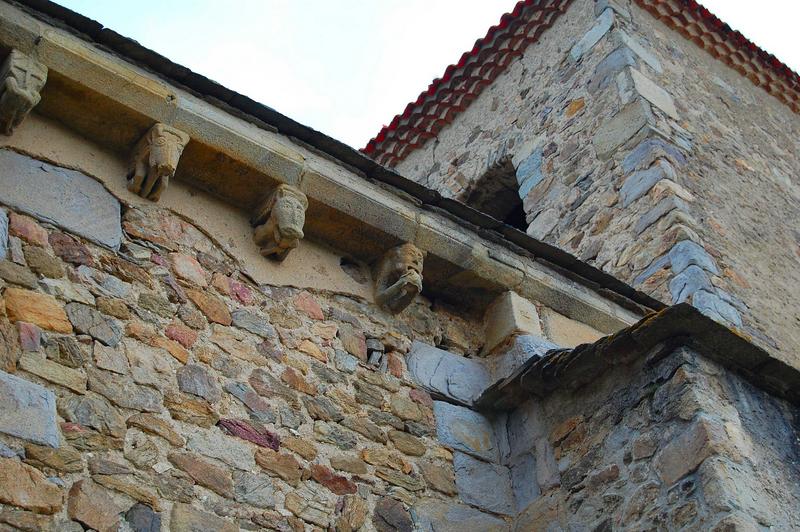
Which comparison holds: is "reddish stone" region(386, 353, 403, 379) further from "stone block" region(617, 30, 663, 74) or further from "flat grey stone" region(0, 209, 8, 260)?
"stone block" region(617, 30, 663, 74)

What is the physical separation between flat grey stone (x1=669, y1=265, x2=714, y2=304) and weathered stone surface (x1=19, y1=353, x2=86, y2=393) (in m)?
3.61

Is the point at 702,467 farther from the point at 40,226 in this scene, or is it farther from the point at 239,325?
the point at 40,226

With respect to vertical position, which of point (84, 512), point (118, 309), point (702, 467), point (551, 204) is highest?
point (551, 204)

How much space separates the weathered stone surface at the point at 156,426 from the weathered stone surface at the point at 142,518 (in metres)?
0.27

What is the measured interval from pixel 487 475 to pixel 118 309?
5.42ft

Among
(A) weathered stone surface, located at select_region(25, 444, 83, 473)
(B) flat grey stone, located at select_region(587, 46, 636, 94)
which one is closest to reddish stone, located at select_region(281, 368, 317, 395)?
(A) weathered stone surface, located at select_region(25, 444, 83, 473)

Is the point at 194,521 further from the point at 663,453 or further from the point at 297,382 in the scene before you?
the point at 663,453

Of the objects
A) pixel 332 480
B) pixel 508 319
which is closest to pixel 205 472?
pixel 332 480

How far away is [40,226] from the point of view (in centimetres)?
329

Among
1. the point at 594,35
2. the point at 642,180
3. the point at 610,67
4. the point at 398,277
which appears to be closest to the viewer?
the point at 398,277

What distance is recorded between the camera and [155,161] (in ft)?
11.8

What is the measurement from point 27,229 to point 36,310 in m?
0.34

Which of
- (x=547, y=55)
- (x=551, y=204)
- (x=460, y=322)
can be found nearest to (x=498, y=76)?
(x=547, y=55)

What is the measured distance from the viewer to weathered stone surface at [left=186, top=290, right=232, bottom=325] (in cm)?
354
